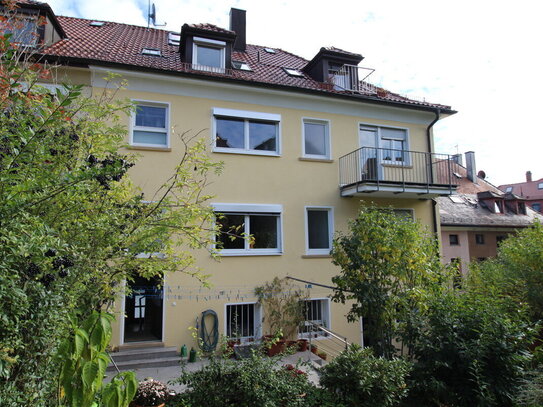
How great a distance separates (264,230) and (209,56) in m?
5.78

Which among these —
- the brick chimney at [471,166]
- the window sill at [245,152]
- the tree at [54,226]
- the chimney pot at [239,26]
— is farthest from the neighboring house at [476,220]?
the tree at [54,226]

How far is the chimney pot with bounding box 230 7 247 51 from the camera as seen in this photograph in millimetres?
14648

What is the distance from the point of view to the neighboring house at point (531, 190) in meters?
54.2

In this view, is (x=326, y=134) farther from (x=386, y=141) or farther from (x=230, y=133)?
(x=230, y=133)

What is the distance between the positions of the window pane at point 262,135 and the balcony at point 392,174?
7.53 feet

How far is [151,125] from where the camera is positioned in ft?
31.3

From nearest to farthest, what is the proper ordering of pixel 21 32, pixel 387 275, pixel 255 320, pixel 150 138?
pixel 21 32 < pixel 387 275 < pixel 150 138 < pixel 255 320

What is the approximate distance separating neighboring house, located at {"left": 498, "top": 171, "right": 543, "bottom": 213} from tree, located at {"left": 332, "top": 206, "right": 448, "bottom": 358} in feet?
190

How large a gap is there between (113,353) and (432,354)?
663 centimetres

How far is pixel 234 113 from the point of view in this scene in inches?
403

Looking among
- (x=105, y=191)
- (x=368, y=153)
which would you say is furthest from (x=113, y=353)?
(x=368, y=153)

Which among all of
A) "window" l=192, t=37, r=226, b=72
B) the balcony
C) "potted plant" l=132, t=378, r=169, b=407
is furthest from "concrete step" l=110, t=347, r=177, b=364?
"window" l=192, t=37, r=226, b=72

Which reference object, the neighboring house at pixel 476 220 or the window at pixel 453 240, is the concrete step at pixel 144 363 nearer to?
the neighboring house at pixel 476 220

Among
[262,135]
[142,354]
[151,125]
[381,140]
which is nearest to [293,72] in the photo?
[262,135]
